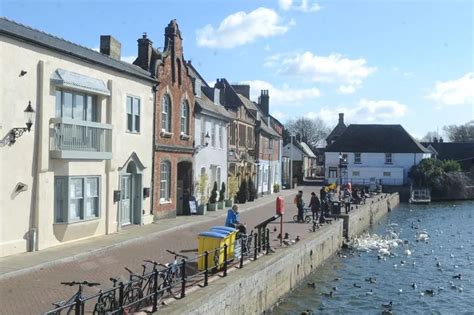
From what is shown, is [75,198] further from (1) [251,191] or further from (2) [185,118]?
(1) [251,191]

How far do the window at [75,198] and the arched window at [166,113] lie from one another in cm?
691

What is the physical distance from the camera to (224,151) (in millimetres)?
37969

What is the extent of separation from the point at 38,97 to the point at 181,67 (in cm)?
1250

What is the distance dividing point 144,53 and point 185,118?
495 cm

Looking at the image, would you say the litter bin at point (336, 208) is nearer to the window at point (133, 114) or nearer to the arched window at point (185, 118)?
the arched window at point (185, 118)

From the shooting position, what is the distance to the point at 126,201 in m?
24.0

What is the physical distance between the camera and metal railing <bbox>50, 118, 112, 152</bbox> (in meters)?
18.2

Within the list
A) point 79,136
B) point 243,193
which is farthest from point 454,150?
point 79,136

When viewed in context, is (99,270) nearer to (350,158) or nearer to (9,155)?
(9,155)

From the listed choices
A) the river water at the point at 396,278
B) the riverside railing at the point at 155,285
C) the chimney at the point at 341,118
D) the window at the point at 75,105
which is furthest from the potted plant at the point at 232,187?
the chimney at the point at 341,118

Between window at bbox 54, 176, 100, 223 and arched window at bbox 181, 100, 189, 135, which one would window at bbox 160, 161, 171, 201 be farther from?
window at bbox 54, 176, 100, 223

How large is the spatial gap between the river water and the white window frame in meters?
9.86

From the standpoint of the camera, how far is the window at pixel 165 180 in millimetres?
27500

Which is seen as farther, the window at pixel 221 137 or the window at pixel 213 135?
the window at pixel 221 137
